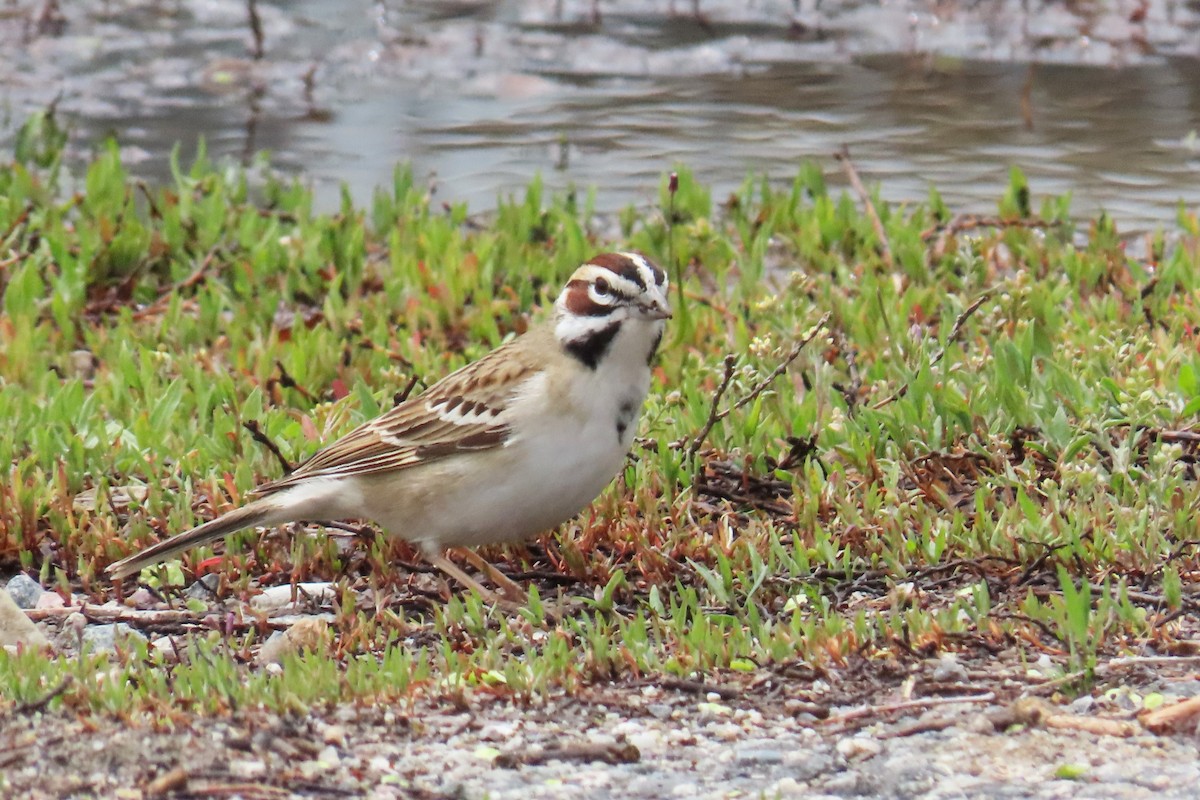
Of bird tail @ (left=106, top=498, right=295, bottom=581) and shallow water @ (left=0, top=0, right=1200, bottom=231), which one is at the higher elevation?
shallow water @ (left=0, top=0, right=1200, bottom=231)

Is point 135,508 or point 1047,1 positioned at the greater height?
point 1047,1

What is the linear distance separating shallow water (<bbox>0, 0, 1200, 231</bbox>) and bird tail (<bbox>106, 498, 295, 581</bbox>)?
519 centimetres

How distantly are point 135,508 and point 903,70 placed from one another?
Result: 9508 millimetres

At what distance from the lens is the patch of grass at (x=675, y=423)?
555cm

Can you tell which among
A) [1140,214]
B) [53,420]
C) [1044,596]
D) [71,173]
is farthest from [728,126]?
[1044,596]

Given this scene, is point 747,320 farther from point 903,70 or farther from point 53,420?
point 903,70

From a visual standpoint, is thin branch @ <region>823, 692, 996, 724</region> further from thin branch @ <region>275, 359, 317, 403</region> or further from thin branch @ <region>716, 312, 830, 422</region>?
thin branch @ <region>275, 359, 317, 403</region>

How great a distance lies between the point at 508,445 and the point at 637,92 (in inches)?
347

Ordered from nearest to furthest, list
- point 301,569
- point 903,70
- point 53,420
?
point 301,569 < point 53,420 < point 903,70

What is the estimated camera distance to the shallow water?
12367 mm

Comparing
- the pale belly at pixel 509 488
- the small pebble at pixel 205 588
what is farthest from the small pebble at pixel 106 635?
the pale belly at pixel 509 488

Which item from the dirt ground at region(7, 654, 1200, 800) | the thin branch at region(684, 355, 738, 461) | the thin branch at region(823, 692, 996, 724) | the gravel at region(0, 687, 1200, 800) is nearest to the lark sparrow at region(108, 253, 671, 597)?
the thin branch at region(684, 355, 738, 461)

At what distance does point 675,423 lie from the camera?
746 centimetres

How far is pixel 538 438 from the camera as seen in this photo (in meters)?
6.21
